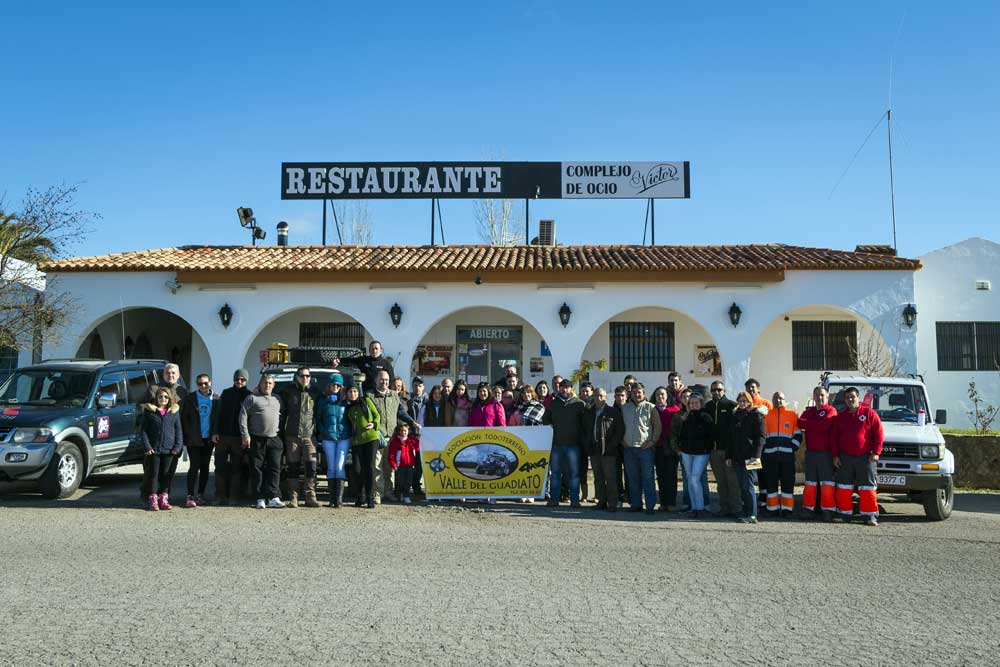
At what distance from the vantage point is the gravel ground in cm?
474

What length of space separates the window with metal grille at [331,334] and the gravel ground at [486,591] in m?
10.5

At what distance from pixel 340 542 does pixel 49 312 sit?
42.3 feet

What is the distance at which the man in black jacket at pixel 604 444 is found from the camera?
10.5 metres

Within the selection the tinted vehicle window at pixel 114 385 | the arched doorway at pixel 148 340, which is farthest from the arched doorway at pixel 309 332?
the tinted vehicle window at pixel 114 385

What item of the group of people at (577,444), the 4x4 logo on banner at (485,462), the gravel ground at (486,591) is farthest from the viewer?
the 4x4 logo on banner at (485,462)

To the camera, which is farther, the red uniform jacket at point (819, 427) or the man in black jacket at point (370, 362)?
the man in black jacket at point (370, 362)

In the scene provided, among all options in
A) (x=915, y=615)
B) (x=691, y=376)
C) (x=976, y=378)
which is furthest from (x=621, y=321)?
(x=915, y=615)

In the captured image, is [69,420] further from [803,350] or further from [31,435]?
[803,350]

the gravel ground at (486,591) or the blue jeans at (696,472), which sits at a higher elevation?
the blue jeans at (696,472)

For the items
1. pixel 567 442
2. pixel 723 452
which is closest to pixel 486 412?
pixel 567 442

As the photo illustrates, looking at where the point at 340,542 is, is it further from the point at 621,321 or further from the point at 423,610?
the point at 621,321

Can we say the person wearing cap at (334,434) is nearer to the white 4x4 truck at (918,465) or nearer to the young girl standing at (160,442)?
the young girl standing at (160,442)

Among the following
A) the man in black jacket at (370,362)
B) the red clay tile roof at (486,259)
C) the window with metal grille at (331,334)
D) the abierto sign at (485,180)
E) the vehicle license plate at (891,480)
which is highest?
the abierto sign at (485,180)

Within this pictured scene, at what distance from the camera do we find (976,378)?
Answer: 18250mm
